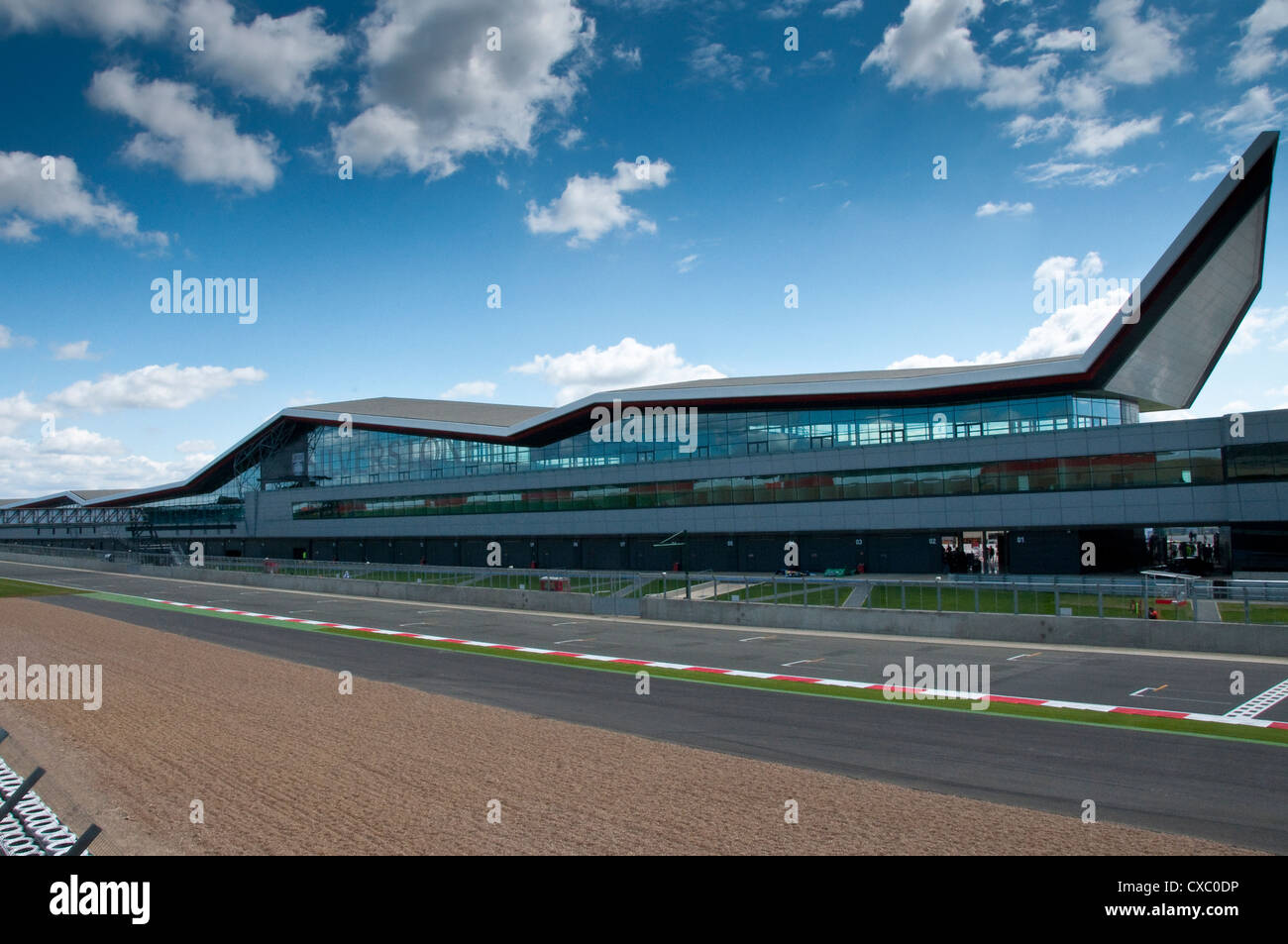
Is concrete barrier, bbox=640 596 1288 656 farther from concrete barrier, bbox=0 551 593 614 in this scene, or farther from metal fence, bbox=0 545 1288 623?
concrete barrier, bbox=0 551 593 614

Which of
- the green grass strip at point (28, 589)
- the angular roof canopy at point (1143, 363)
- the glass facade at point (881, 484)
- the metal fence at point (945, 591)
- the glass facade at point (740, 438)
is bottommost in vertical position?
the green grass strip at point (28, 589)

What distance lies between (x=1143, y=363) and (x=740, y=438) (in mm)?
22412

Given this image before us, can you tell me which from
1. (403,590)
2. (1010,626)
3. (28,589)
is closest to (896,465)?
(1010,626)

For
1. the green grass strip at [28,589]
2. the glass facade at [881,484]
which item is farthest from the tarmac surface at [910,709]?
the green grass strip at [28,589]

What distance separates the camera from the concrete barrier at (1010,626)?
2100 centimetres

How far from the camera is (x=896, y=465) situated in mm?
43156

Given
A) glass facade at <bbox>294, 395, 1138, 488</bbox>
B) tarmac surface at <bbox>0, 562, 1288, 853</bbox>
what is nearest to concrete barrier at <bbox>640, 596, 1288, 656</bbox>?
tarmac surface at <bbox>0, 562, 1288, 853</bbox>

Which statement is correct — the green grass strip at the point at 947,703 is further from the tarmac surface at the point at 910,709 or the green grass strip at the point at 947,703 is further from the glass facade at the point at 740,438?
the glass facade at the point at 740,438

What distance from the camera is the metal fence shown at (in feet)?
70.5

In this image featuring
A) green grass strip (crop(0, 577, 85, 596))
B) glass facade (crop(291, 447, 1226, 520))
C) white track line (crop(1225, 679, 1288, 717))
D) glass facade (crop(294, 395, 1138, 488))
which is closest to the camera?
white track line (crop(1225, 679, 1288, 717))

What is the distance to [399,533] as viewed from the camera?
70.9m

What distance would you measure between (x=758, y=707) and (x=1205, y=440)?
29.5 m

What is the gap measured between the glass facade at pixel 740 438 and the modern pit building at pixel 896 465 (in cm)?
12

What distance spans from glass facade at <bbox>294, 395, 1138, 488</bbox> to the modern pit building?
0.41 ft
